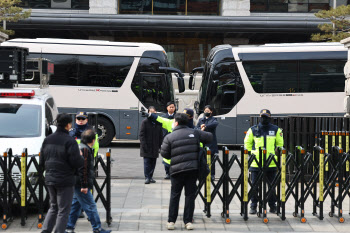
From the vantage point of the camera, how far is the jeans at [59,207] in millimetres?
7594

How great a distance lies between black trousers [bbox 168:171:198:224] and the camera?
8.64 meters

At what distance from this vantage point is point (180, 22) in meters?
30.9

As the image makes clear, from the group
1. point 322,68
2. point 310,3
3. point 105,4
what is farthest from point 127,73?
point 310,3

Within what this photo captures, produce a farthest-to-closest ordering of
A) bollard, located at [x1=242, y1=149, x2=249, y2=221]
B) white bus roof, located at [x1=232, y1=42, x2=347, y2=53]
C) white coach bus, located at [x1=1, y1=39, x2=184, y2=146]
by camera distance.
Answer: white coach bus, located at [x1=1, y1=39, x2=184, y2=146] → white bus roof, located at [x1=232, y1=42, x2=347, y2=53] → bollard, located at [x1=242, y1=149, x2=249, y2=221]

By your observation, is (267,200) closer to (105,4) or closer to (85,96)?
(85,96)

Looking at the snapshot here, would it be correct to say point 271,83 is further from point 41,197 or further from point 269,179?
point 41,197

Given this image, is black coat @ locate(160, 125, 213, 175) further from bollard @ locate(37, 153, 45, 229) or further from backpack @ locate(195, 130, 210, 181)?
bollard @ locate(37, 153, 45, 229)

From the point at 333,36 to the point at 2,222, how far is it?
20803mm

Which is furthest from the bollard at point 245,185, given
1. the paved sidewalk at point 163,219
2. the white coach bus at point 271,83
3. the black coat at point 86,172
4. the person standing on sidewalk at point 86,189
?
the white coach bus at point 271,83

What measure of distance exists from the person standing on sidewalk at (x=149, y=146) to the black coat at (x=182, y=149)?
431cm

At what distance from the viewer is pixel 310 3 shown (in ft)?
111

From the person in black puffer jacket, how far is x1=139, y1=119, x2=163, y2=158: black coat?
429 cm

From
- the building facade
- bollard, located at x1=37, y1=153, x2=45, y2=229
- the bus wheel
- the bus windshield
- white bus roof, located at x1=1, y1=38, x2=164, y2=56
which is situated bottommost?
the bus wheel

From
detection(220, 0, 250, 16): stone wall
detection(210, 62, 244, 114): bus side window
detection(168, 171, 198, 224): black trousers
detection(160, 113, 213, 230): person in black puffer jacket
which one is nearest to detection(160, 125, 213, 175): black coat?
detection(160, 113, 213, 230): person in black puffer jacket
